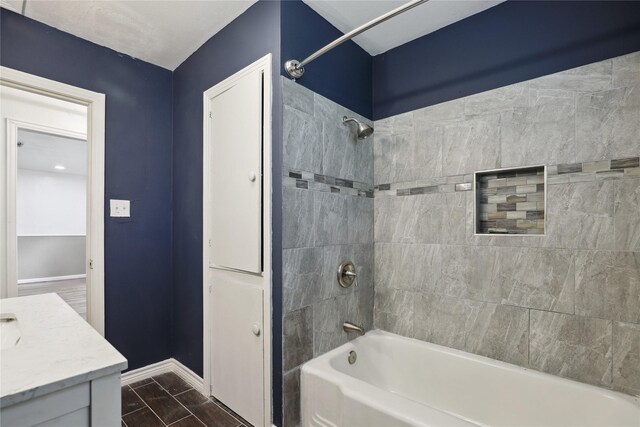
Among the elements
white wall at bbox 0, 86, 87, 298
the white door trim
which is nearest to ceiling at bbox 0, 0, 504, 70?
white wall at bbox 0, 86, 87, 298

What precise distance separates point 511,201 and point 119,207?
8.42 ft

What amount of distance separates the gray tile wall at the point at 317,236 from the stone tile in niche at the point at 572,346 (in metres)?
0.99

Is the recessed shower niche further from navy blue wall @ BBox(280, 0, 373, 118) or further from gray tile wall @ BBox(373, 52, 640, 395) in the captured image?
navy blue wall @ BBox(280, 0, 373, 118)

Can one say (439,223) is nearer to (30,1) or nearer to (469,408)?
(469,408)

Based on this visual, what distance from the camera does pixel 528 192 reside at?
171cm

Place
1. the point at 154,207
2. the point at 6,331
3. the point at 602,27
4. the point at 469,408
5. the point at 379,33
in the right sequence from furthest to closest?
1. the point at 154,207
2. the point at 379,33
3. the point at 469,408
4. the point at 602,27
5. the point at 6,331

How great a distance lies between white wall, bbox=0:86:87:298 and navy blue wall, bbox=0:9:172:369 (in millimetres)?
724

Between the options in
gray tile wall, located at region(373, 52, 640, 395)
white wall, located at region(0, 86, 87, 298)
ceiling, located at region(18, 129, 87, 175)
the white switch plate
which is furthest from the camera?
ceiling, located at region(18, 129, 87, 175)

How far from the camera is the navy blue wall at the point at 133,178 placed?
2055 mm

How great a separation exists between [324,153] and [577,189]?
4.29 feet

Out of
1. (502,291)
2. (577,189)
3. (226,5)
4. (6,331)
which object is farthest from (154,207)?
(577,189)

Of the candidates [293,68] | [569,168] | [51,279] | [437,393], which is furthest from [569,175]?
[51,279]

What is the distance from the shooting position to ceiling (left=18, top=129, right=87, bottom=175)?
4250mm

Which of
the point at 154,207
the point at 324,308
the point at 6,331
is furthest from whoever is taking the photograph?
the point at 154,207
